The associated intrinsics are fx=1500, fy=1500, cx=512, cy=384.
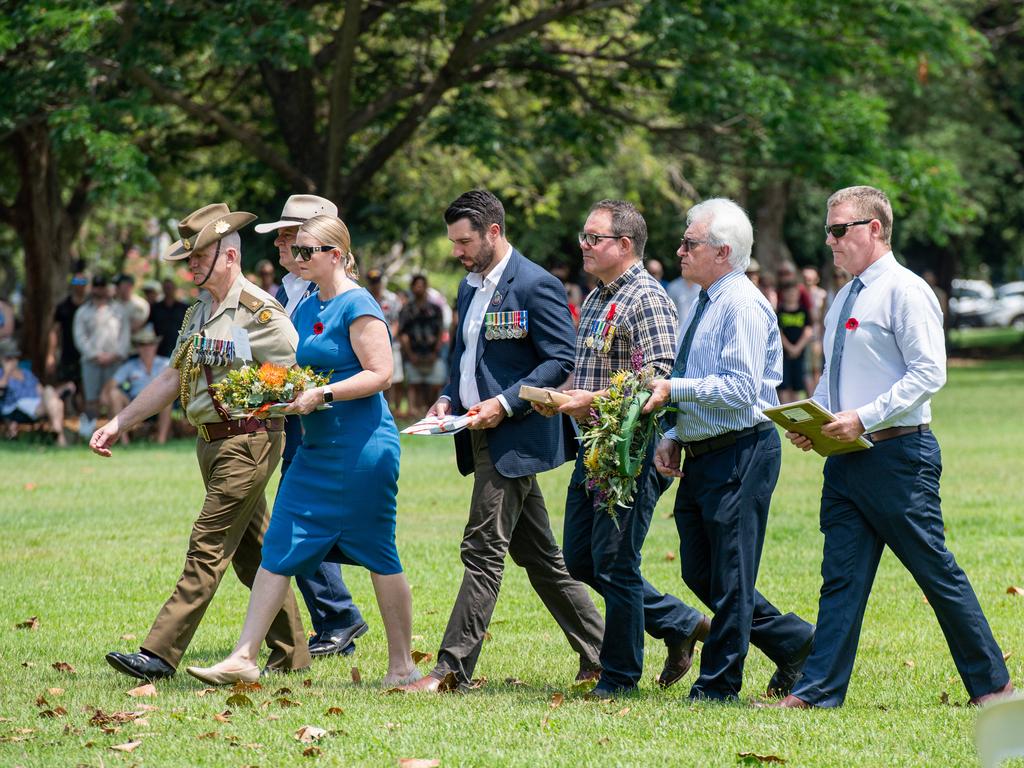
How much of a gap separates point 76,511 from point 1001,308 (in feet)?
202

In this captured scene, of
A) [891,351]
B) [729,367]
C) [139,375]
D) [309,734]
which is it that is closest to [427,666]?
[309,734]

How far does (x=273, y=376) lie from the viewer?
21.0 feet

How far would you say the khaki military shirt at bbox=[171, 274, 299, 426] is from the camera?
22.9 feet

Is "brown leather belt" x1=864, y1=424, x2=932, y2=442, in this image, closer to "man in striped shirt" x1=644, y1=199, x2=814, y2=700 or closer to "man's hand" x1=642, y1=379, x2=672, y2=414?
"man in striped shirt" x1=644, y1=199, x2=814, y2=700

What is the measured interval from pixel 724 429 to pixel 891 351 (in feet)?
2.41

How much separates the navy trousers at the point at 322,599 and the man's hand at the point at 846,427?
2996 mm

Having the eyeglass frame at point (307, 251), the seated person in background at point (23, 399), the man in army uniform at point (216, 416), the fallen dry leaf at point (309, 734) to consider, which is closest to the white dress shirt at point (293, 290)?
the man in army uniform at point (216, 416)

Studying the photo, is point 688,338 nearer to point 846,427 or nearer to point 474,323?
point 846,427

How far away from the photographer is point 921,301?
593 cm

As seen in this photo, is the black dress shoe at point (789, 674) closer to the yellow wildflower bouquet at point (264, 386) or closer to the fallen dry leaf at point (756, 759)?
the fallen dry leaf at point (756, 759)

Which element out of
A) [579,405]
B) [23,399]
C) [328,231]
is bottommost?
[23,399]

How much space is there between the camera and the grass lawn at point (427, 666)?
5.48 m

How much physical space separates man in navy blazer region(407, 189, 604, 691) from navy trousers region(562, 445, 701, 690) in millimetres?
271

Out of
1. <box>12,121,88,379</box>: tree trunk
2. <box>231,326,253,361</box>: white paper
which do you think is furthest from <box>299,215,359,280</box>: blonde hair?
<box>12,121,88,379</box>: tree trunk
